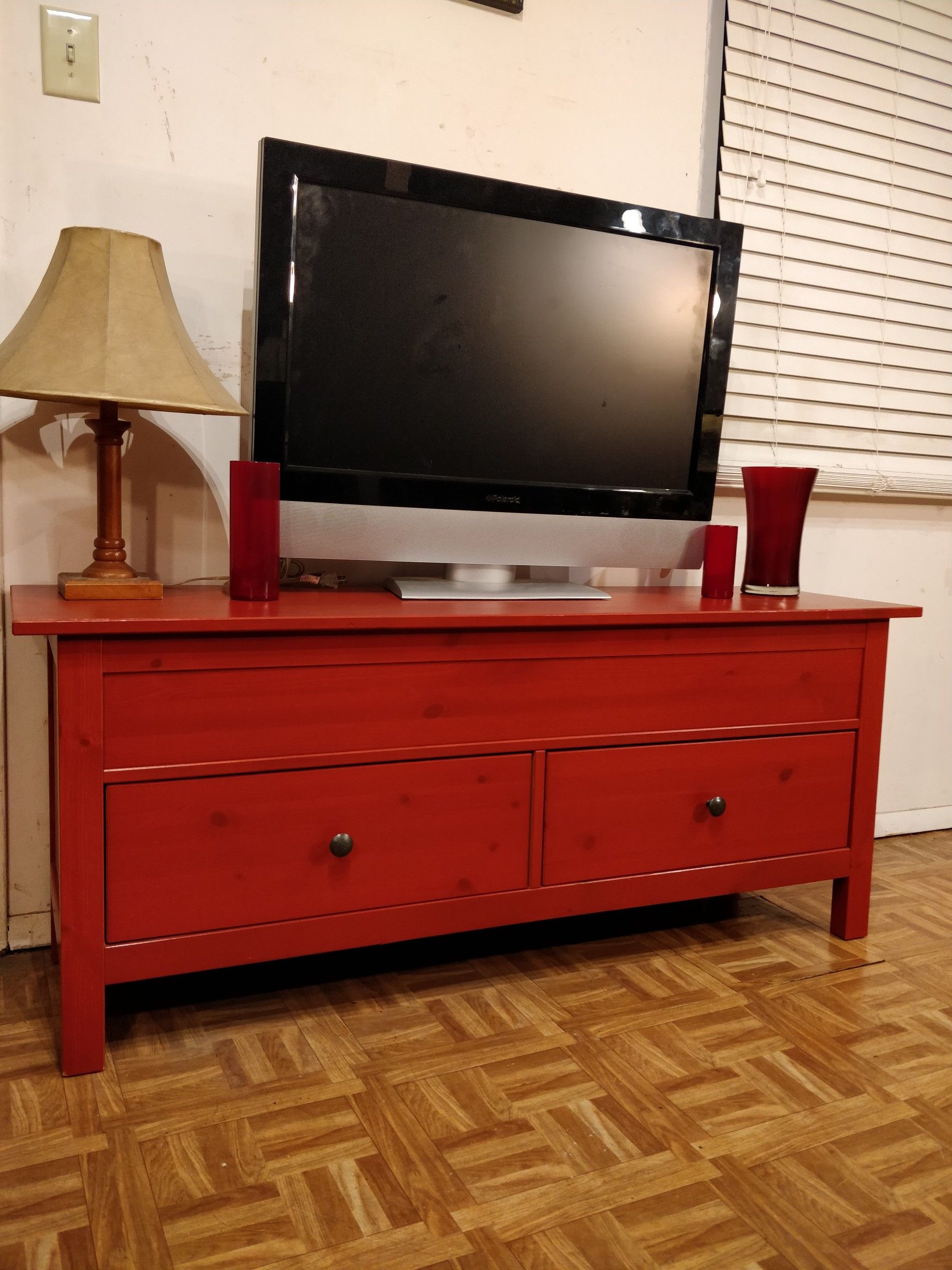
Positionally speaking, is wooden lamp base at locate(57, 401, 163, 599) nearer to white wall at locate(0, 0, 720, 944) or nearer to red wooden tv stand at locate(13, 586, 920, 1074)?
red wooden tv stand at locate(13, 586, 920, 1074)

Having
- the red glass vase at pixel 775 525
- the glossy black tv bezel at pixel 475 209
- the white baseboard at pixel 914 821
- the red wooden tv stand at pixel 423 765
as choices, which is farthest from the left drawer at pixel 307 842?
the white baseboard at pixel 914 821

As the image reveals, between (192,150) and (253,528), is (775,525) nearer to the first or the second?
(253,528)

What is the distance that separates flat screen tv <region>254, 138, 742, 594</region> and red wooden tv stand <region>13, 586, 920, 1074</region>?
0.50ft

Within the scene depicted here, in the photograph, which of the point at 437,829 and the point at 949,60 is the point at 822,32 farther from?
the point at 437,829

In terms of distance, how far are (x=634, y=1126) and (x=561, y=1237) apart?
8.6 inches

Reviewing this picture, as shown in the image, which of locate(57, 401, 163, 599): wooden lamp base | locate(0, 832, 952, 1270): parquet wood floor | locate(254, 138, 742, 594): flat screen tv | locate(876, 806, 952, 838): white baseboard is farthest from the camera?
locate(876, 806, 952, 838): white baseboard

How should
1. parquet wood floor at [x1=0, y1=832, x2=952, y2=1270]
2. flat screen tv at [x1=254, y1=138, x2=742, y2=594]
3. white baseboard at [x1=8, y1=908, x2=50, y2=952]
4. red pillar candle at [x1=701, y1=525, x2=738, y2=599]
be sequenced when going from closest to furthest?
1. parquet wood floor at [x1=0, y1=832, x2=952, y2=1270]
2. flat screen tv at [x1=254, y1=138, x2=742, y2=594]
3. white baseboard at [x1=8, y1=908, x2=50, y2=952]
4. red pillar candle at [x1=701, y1=525, x2=738, y2=599]

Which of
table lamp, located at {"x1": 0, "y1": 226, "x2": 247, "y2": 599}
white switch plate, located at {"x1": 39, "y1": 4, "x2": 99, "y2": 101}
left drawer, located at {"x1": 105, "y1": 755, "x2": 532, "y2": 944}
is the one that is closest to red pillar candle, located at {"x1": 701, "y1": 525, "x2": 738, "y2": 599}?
left drawer, located at {"x1": 105, "y1": 755, "x2": 532, "y2": 944}

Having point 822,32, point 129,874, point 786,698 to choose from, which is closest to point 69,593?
point 129,874

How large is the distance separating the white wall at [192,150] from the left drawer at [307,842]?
46 cm

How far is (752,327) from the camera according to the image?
7.00 ft

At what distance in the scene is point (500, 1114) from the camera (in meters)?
1.25

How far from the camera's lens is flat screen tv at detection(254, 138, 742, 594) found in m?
1.50

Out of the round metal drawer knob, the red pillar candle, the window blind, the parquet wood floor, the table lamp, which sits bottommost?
the parquet wood floor
